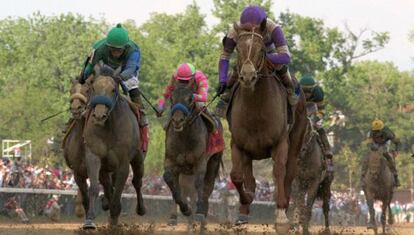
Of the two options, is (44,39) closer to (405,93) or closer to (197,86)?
(405,93)

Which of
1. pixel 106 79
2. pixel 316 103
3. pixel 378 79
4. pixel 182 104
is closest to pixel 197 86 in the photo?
pixel 182 104

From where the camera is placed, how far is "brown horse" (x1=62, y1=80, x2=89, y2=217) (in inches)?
622

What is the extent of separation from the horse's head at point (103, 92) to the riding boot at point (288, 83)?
7.03 feet

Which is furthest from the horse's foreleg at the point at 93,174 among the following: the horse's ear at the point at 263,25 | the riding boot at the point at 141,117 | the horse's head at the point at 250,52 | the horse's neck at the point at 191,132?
the horse's neck at the point at 191,132

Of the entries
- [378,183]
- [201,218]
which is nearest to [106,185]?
[201,218]

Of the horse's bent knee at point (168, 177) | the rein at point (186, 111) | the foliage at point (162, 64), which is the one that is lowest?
the horse's bent knee at point (168, 177)

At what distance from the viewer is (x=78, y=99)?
1614cm

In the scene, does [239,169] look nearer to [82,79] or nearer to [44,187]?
[82,79]

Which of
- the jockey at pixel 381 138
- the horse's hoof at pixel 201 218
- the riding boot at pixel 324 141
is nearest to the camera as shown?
the horse's hoof at pixel 201 218

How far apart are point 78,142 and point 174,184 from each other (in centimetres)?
→ 263

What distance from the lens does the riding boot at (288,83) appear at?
13.7 metres

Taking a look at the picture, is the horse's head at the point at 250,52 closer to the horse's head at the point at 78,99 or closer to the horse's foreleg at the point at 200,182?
the horse's head at the point at 78,99

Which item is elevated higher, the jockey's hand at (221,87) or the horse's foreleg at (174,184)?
the jockey's hand at (221,87)

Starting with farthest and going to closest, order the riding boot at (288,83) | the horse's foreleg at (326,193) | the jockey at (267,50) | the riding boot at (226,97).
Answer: the horse's foreleg at (326,193) → the riding boot at (226,97) → the riding boot at (288,83) → the jockey at (267,50)
